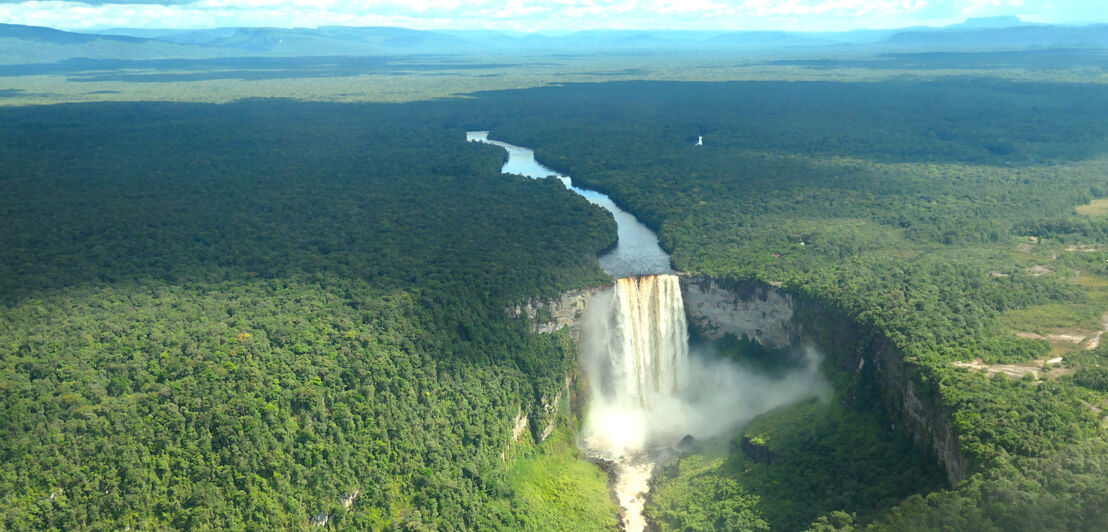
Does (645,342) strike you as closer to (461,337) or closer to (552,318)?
(552,318)

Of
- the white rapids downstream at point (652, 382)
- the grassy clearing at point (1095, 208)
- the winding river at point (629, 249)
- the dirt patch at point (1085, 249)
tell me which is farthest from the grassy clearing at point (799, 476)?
the grassy clearing at point (1095, 208)

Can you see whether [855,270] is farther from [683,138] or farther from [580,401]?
[683,138]

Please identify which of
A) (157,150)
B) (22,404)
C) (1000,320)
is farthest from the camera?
(157,150)

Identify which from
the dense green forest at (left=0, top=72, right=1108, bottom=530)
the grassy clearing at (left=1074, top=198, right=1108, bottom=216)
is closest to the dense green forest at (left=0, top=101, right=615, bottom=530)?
the dense green forest at (left=0, top=72, right=1108, bottom=530)

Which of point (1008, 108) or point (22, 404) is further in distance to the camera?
point (1008, 108)

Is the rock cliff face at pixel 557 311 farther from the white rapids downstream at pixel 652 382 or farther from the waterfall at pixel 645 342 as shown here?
the waterfall at pixel 645 342

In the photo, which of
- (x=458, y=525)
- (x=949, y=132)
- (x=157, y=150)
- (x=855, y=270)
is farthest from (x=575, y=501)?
(x=949, y=132)

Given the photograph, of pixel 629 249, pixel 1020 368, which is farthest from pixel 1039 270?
pixel 629 249
